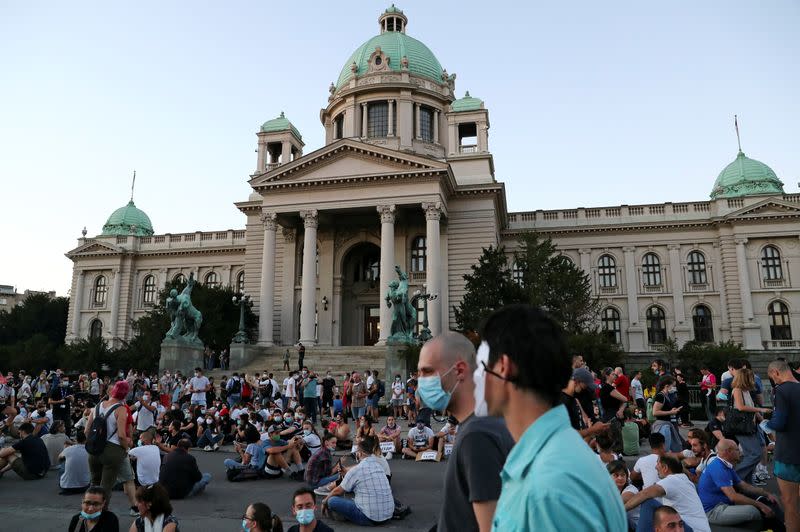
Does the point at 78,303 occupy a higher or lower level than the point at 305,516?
higher

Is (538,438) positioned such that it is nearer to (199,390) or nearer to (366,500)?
(366,500)

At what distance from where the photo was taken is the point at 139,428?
571 inches

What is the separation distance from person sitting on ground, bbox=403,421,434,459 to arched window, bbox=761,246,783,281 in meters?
37.0

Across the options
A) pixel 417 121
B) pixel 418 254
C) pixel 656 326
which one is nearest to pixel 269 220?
pixel 418 254

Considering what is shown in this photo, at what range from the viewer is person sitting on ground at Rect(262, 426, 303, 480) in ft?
37.2

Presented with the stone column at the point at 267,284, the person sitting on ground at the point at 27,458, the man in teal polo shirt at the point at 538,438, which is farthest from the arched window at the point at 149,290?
the man in teal polo shirt at the point at 538,438

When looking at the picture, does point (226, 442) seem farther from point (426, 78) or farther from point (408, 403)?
point (426, 78)

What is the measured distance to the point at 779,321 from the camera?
4069 centimetres

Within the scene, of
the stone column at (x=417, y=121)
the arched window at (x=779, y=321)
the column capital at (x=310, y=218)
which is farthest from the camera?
the stone column at (x=417, y=121)

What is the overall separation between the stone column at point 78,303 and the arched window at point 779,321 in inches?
2197

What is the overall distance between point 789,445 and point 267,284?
111 ft

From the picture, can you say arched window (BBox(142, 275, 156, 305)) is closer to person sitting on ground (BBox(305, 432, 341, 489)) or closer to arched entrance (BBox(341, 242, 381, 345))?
arched entrance (BBox(341, 242, 381, 345))

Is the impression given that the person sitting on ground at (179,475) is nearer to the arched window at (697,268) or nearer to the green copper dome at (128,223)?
the arched window at (697,268)

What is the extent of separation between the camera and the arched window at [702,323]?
137ft
